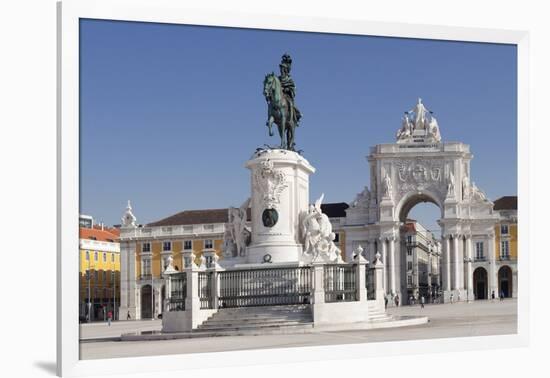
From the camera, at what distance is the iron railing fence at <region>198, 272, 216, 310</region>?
17250mm

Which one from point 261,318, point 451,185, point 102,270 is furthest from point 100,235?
point 261,318

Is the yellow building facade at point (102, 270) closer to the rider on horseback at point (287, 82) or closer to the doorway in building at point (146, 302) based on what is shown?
the doorway in building at point (146, 302)

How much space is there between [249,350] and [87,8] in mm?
4532

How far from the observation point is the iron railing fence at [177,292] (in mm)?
17297

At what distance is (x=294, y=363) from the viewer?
13.5 meters

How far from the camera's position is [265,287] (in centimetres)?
1734

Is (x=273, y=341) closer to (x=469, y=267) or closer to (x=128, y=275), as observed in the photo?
(x=469, y=267)

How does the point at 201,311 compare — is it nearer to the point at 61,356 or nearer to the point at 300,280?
the point at 300,280

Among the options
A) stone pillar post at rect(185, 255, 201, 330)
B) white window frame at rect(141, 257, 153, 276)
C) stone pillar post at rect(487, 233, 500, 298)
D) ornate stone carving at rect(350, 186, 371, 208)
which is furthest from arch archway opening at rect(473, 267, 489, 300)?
→ stone pillar post at rect(185, 255, 201, 330)

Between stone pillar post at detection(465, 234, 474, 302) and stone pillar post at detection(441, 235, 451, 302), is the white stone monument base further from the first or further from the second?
stone pillar post at detection(465, 234, 474, 302)

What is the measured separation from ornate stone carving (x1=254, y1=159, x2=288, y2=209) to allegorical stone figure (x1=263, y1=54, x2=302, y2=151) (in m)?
0.57

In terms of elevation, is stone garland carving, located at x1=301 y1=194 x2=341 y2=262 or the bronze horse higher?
the bronze horse

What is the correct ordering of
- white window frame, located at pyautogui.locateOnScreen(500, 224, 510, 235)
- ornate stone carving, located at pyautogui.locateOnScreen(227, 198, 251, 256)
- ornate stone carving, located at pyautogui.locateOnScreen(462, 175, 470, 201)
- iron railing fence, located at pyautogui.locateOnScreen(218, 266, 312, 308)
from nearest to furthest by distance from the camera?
iron railing fence, located at pyautogui.locateOnScreen(218, 266, 312, 308), ornate stone carving, located at pyautogui.locateOnScreen(227, 198, 251, 256), ornate stone carving, located at pyautogui.locateOnScreen(462, 175, 470, 201), white window frame, located at pyautogui.locateOnScreen(500, 224, 510, 235)

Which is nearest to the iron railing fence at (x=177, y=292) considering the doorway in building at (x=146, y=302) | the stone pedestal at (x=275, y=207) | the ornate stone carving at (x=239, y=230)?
the stone pedestal at (x=275, y=207)
